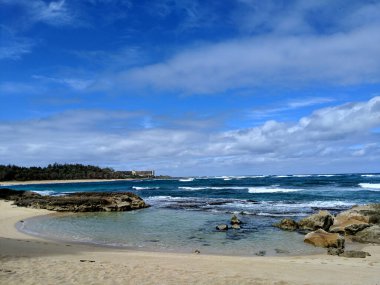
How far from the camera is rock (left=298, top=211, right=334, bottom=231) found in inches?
787

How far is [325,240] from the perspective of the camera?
51.2 ft

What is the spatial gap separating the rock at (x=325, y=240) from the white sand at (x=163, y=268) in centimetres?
125

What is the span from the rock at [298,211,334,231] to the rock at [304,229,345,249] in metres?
3.75

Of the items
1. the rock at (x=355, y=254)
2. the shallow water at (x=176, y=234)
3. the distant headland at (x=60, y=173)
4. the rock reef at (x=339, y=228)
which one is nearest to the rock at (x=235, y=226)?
the shallow water at (x=176, y=234)

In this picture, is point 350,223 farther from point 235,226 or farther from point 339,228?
point 235,226

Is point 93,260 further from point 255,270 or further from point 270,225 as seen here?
point 270,225

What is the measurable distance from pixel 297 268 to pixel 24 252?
28.4ft

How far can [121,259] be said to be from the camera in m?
12.3

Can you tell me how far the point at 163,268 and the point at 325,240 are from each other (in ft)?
25.6

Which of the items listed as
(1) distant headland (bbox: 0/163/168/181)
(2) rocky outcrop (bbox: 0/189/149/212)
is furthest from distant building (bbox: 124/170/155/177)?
(2) rocky outcrop (bbox: 0/189/149/212)

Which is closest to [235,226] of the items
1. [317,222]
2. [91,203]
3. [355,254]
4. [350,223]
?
[317,222]

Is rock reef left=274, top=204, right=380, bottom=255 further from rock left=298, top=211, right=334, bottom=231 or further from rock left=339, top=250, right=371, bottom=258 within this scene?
rock left=339, top=250, right=371, bottom=258

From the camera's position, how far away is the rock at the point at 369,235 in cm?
1683

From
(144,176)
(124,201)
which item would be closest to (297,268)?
(124,201)
